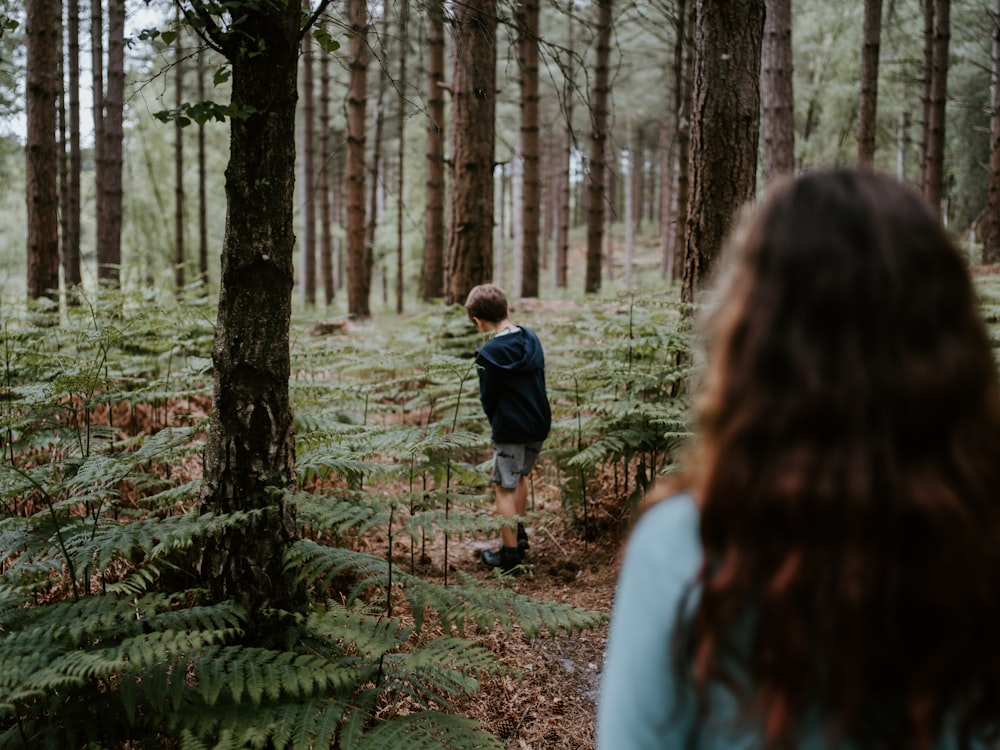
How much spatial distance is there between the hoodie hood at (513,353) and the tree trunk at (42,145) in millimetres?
5813

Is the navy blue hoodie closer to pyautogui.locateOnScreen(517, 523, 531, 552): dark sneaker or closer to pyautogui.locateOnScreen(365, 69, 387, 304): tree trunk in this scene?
pyautogui.locateOnScreen(517, 523, 531, 552): dark sneaker

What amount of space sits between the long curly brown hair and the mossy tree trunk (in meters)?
2.27

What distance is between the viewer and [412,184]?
28656 mm

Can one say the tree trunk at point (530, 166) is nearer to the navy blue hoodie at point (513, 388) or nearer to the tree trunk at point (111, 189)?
the tree trunk at point (111, 189)

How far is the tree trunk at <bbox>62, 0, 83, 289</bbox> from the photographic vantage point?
1286 cm

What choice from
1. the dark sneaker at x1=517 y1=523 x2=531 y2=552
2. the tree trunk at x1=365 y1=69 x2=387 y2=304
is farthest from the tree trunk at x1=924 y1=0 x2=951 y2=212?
the dark sneaker at x1=517 y1=523 x2=531 y2=552

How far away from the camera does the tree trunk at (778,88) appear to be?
26.9ft

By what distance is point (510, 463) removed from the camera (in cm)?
558

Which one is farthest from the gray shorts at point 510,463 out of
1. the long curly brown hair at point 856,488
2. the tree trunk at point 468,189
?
the long curly brown hair at point 856,488

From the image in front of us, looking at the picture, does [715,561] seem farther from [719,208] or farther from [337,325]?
[337,325]

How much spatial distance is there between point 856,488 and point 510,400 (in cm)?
455

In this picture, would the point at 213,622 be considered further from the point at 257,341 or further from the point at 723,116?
the point at 723,116

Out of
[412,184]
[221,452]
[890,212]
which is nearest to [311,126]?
[412,184]

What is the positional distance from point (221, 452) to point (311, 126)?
643 inches
